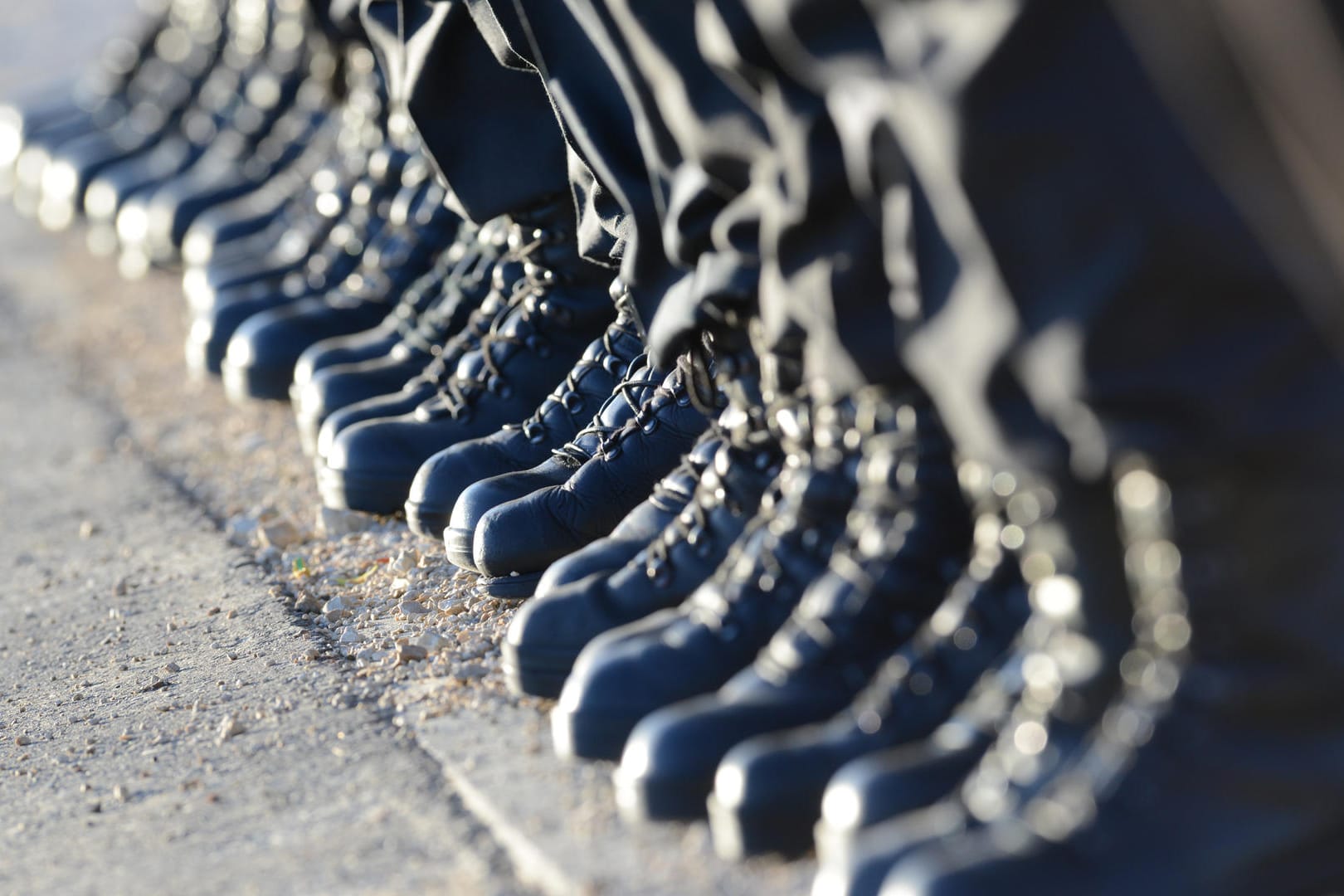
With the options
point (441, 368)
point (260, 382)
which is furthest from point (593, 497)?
point (260, 382)

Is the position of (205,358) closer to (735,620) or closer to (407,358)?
(407,358)

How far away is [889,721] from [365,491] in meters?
1.36

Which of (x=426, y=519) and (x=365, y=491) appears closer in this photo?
(x=426, y=519)

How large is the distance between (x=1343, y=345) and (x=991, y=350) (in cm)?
25

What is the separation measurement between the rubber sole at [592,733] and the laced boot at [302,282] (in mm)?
2159

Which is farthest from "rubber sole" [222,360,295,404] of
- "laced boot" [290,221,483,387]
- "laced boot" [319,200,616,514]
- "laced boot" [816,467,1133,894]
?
"laced boot" [816,467,1133,894]

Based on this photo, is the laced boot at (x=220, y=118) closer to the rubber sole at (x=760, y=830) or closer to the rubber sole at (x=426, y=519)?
the rubber sole at (x=426, y=519)

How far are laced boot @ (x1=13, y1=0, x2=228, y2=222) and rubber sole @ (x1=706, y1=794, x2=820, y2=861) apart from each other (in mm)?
4968

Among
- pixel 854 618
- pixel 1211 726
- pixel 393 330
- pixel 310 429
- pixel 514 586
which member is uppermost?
pixel 1211 726

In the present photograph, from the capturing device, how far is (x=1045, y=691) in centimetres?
151

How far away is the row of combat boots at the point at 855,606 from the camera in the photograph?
4.69 feet

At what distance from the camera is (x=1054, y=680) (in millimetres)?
1507

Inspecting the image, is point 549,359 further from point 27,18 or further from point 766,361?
point 27,18

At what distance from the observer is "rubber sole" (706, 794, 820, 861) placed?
1618 millimetres
